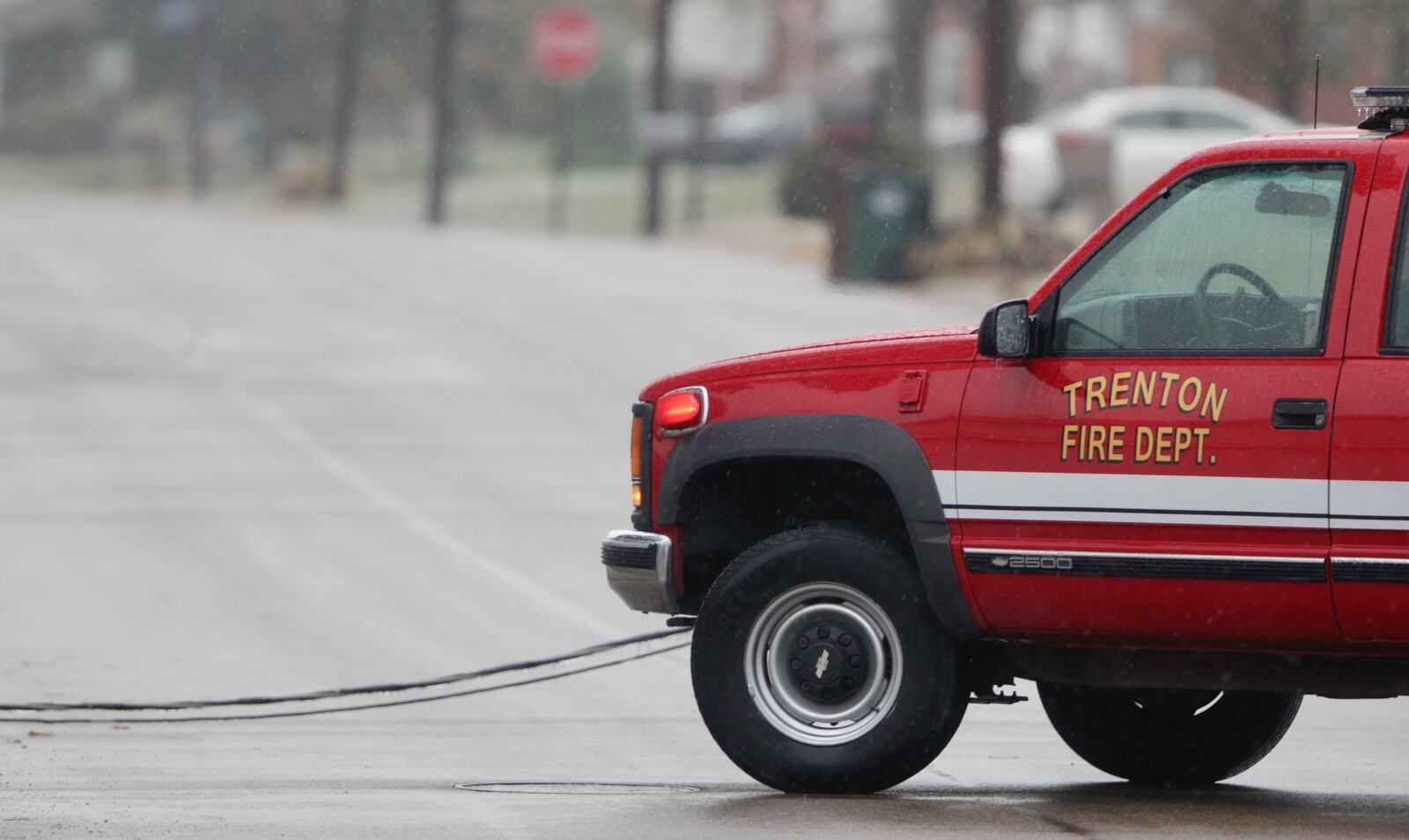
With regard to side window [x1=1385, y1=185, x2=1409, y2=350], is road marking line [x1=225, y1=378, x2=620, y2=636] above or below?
below

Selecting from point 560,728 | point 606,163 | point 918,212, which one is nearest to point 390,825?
point 560,728

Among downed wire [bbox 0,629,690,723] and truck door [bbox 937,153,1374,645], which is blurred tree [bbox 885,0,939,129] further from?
truck door [bbox 937,153,1374,645]

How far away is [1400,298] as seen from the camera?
21.6 ft

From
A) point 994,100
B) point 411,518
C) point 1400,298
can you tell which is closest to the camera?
point 1400,298

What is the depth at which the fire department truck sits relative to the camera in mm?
6574

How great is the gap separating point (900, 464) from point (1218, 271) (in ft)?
3.39

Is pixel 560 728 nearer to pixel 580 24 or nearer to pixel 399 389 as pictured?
pixel 399 389

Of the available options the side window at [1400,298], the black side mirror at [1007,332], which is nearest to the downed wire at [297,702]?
the black side mirror at [1007,332]

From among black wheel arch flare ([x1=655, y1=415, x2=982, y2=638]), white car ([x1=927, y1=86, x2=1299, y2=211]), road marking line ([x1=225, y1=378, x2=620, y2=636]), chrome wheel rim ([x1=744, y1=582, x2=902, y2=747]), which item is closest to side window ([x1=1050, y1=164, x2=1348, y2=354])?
black wheel arch flare ([x1=655, y1=415, x2=982, y2=638])

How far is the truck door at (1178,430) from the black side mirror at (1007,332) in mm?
71

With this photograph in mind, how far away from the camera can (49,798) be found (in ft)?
24.4

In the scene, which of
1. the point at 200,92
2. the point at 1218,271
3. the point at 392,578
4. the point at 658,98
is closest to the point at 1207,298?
the point at 1218,271

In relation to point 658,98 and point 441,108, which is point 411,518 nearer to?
point 658,98

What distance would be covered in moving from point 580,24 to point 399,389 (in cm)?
2642
